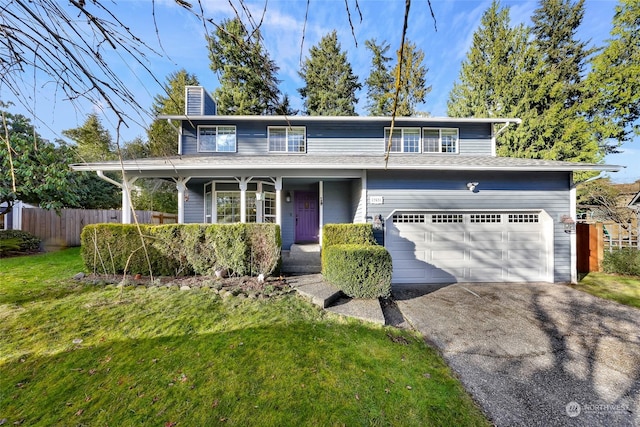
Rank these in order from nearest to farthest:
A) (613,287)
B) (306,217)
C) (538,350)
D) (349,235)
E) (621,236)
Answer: (538,350)
(349,235)
(613,287)
(621,236)
(306,217)

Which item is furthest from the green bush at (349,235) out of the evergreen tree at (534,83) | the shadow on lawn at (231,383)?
the evergreen tree at (534,83)

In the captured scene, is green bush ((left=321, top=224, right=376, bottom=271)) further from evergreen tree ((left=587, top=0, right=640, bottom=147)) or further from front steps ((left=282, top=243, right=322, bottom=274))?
evergreen tree ((left=587, top=0, right=640, bottom=147))

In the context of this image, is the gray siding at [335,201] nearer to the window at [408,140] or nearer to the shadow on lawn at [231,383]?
the window at [408,140]

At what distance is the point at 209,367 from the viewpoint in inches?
126

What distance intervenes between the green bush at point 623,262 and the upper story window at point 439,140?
5.27 metres

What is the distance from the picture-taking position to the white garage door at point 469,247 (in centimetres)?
665

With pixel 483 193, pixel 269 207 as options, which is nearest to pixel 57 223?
pixel 269 207

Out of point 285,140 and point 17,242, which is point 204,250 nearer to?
point 285,140

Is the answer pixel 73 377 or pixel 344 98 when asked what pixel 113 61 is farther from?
pixel 344 98

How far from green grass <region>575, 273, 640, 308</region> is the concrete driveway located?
473 mm

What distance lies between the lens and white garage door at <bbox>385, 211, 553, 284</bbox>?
21.8ft

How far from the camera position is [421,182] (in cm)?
677

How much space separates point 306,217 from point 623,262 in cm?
930

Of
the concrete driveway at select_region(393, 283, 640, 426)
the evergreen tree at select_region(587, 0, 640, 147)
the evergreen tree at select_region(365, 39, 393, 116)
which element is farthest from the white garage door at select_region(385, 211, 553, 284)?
the evergreen tree at select_region(365, 39, 393, 116)
